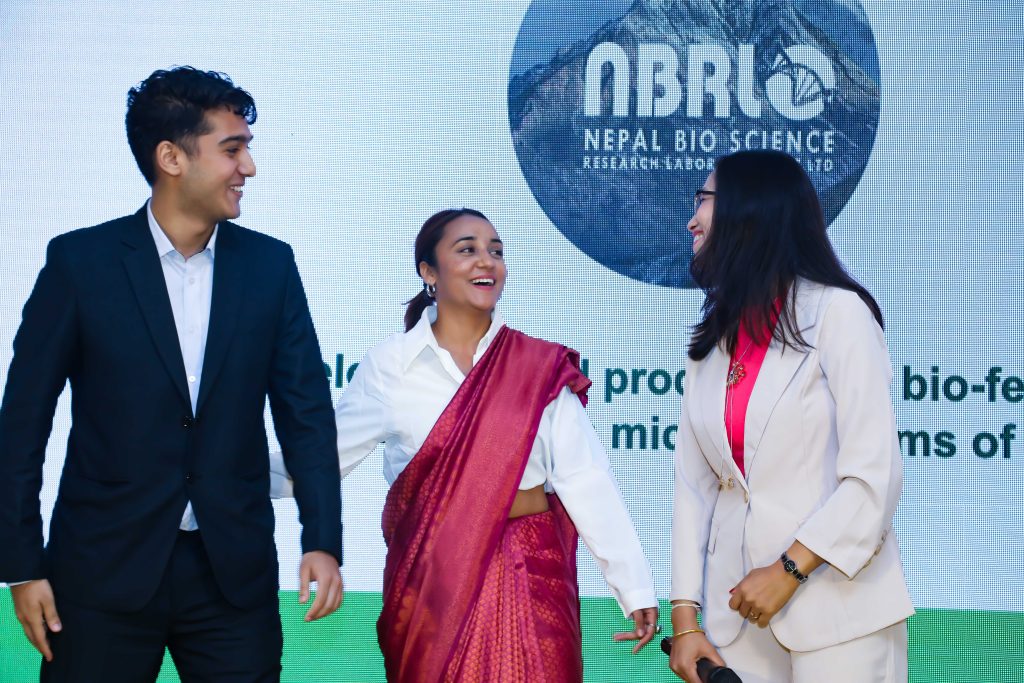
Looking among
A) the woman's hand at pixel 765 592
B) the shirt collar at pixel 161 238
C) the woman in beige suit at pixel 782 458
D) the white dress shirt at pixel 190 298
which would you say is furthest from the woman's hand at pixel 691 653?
the shirt collar at pixel 161 238

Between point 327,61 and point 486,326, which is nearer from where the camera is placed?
point 486,326

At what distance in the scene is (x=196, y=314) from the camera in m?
A: 2.21

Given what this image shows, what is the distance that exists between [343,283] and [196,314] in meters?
1.84

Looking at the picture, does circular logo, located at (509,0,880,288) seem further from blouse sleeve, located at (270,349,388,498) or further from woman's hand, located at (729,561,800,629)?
woman's hand, located at (729,561,800,629)

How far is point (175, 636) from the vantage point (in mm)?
2203

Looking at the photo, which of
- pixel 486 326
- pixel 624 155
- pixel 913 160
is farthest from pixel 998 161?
pixel 486 326

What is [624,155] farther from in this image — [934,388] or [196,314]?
[196,314]

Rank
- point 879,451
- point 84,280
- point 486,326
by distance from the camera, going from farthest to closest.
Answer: point 486,326
point 84,280
point 879,451

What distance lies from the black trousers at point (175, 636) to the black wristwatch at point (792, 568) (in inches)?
35.9

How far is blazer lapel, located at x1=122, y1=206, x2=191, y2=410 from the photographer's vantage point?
2125 mm

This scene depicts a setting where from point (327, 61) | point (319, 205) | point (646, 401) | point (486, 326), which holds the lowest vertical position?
point (646, 401)

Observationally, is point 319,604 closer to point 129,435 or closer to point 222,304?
point 129,435

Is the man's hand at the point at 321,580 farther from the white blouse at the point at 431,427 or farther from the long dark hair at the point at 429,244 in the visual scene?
the long dark hair at the point at 429,244

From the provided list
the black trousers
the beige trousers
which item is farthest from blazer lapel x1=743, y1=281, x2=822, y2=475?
the black trousers
